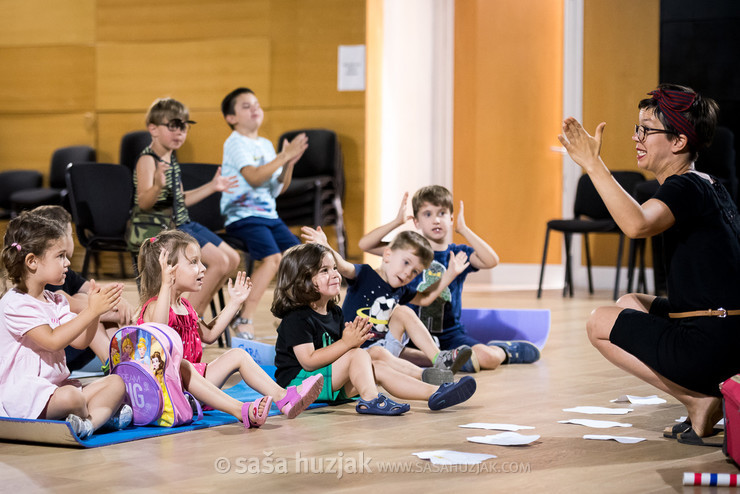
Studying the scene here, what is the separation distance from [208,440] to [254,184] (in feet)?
8.12

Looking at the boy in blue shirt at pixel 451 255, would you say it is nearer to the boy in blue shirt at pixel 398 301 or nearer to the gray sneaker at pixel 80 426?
the boy in blue shirt at pixel 398 301

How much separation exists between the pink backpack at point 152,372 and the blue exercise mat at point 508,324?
2.19 meters

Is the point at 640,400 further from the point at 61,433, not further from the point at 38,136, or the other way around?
the point at 38,136

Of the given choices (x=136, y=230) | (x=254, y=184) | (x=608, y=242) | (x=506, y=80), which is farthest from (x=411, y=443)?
(x=506, y=80)

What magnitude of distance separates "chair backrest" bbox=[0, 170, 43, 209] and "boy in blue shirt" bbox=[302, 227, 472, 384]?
17.4 ft

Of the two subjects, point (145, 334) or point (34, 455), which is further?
point (145, 334)

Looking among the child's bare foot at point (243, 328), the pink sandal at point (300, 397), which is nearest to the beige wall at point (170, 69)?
the child's bare foot at point (243, 328)

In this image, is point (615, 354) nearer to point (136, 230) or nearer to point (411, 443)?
point (411, 443)

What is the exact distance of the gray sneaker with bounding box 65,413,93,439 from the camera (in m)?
2.32

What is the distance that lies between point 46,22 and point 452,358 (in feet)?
20.3

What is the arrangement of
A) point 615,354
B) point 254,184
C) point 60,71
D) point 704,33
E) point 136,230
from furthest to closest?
point 60,71 < point 704,33 < point 254,184 < point 136,230 < point 615,354

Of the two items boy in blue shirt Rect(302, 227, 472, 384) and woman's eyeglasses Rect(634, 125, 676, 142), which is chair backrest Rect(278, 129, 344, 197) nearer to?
boy in blue shirt Rect(302, 227, 472, 384)

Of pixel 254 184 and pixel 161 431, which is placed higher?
pixel 254 184

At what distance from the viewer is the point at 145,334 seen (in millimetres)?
2555
